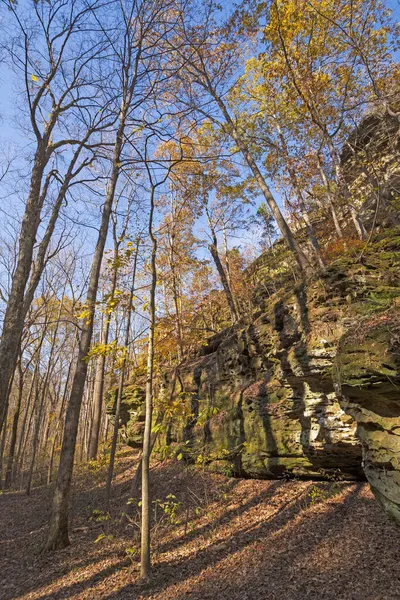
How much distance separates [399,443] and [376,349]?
134 centimetres

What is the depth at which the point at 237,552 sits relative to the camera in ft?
17.3

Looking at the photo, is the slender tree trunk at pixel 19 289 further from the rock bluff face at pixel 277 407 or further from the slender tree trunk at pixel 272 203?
the slender tree trunk at pixel 272 203

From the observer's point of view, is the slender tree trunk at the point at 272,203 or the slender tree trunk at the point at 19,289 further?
the slender tree trunk at the point at 272,203

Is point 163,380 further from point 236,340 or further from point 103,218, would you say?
point 103,218

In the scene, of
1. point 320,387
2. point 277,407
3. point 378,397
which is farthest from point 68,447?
point 378,397

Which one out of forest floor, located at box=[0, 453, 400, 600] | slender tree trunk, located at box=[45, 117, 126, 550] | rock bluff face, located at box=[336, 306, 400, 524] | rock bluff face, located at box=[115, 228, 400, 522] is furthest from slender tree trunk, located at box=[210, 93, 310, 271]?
forest floor, located at box=[0, 453, 400, 600]

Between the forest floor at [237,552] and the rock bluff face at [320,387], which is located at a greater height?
the rock bluff face at [320,387]

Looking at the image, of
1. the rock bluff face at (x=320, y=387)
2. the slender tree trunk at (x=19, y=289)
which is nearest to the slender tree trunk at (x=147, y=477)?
the rock bluff face at (x=320, y=387)

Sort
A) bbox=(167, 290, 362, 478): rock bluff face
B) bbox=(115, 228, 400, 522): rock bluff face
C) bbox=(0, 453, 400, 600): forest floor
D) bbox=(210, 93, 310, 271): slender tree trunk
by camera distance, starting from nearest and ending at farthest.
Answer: bbox=(0, 453, 400, 600): forest floor
bbox=(115, 228, 400, 522): rock bluff face
bbox=(167, 290, 362, 478): rock bluff face
bbox=(210, 93, 310, 271): slender tree trunk

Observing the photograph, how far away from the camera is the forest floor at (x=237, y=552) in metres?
4.20

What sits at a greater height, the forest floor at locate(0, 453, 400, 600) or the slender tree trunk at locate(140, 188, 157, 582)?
the slender tree trunk at locate(140, 188, 157, 582)

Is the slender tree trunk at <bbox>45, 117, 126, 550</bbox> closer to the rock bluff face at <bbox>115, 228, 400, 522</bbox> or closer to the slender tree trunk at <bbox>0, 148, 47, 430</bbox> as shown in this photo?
the slender tree trunk at <bbox>0, 148, 47, 430</bbox>

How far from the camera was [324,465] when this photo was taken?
6695mm

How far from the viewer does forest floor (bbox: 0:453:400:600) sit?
13.8ft
